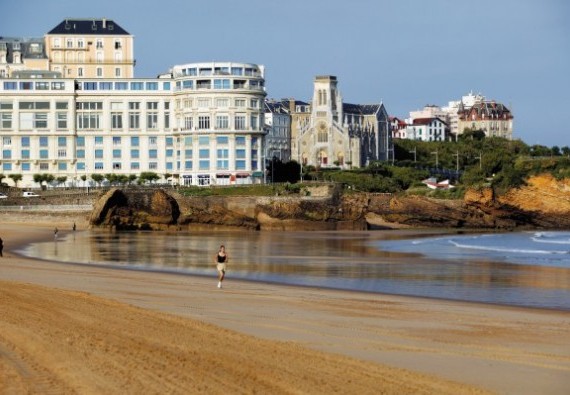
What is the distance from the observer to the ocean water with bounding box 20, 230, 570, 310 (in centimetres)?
3353

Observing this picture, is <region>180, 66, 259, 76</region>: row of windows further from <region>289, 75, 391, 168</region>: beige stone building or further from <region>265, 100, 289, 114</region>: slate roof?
<region>265, 100, 289, 114</region>: slate roof

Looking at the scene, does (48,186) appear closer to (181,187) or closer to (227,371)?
(181,187)

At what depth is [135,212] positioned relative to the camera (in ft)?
247

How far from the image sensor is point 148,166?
9944 cm

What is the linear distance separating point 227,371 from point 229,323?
605 cm

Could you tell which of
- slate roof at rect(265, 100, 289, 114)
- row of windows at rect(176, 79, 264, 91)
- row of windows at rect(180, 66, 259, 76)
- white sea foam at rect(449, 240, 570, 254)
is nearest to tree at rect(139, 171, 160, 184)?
row of windows at rect(176, 79, 264, 91)

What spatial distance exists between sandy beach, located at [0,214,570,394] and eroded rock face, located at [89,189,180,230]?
4472cm

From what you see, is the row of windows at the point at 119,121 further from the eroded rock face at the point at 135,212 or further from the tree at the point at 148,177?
the eroded rock face at the point at 135,212

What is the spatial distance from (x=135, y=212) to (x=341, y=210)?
50.8 ft

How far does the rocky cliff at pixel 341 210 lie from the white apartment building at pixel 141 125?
14819mm

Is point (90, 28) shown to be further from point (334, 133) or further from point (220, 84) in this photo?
point (334, 133)

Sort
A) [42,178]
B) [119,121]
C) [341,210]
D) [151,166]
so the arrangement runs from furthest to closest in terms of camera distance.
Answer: [151,166] < [119,121] < [42,178] < [341,210]

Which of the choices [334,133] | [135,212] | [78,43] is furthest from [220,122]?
[334,133]

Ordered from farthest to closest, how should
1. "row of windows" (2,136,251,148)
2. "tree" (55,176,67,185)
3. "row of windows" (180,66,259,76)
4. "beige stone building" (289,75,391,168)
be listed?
1. "beige stone building" (289,75,391,168)
2. "tree" (55,176,67,185)
3. "row of windows" (180,66,259,76)
4. "row of windows" (2,136,251,148)
